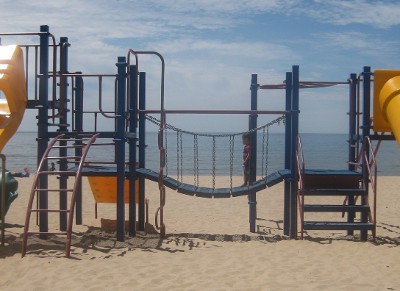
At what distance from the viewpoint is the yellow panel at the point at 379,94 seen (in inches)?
363

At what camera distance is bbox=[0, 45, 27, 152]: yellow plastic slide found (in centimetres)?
818

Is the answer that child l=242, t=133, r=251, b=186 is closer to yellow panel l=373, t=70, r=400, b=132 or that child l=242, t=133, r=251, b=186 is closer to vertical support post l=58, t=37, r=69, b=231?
yellow panel l=373, t=70, r=400, b=132

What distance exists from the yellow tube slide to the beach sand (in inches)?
74.5

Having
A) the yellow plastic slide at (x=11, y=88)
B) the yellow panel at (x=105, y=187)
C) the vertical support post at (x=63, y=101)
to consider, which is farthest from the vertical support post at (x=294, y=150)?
the yellow plastic slide at (x=11, y=88)

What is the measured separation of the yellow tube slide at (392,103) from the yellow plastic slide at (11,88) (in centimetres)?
572

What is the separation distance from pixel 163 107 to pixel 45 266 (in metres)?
3.29

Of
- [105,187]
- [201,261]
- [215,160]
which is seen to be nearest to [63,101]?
[105,187]

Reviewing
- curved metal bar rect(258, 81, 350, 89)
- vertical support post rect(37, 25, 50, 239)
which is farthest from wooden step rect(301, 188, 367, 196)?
vertical support post rect(37, 25, 50, 239)

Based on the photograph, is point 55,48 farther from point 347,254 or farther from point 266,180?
point 347,254

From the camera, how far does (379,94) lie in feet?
30.1

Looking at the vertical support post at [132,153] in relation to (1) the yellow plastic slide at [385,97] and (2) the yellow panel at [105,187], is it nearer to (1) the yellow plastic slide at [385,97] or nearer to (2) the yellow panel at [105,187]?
(2) the yellow panel at [105,187]

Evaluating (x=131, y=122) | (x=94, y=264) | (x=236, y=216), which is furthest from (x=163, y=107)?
(x=236, y=216)

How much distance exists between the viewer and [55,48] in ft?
28.8

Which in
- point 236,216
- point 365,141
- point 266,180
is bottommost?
point 236,216
